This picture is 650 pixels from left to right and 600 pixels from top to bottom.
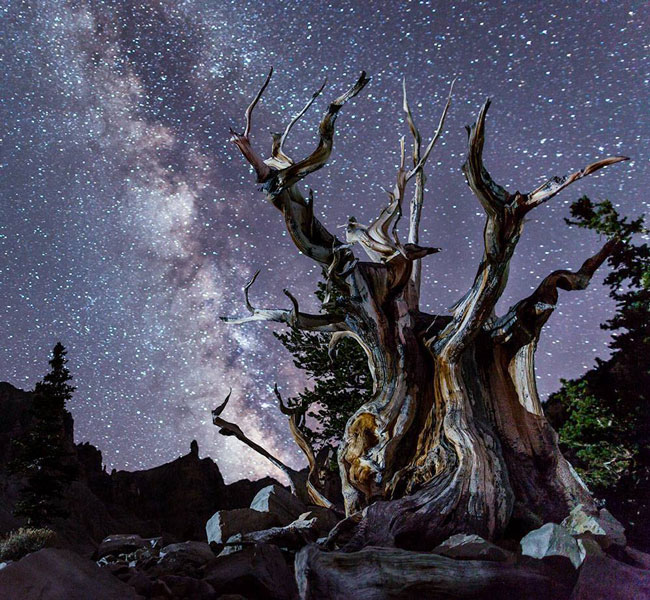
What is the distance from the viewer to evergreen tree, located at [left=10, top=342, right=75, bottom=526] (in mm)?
19016

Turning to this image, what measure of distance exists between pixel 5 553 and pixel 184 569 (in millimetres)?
8406

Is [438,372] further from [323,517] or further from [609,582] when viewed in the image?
[609,582]

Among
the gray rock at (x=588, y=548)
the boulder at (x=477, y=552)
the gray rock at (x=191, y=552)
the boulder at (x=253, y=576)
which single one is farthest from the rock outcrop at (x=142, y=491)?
the gray rock at (x=588, y=548)

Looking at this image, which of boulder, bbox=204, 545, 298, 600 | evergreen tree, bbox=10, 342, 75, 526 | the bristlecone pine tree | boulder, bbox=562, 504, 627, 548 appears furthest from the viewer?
evergreen tree, bbox=10, 342, 75, 526

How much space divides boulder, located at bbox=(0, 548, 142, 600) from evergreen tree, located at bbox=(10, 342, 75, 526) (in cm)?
1815

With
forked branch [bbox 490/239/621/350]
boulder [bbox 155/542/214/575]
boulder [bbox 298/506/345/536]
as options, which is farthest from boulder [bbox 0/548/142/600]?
forked branch [bbox 490/239/621/350]

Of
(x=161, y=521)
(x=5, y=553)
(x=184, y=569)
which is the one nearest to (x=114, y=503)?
(x=161, y=521)

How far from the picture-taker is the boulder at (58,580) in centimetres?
266

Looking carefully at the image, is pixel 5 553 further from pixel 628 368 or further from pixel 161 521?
pixel 161 521

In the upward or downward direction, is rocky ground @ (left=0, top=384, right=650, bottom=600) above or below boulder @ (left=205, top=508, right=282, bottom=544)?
below

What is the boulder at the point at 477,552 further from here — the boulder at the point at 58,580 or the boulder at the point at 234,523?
the boulder at the point at 234,523

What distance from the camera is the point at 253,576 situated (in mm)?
3410

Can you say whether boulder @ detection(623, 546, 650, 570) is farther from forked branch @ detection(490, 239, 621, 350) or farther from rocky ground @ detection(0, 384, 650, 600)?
forked branch @ detection(490, 239, 621, 350)

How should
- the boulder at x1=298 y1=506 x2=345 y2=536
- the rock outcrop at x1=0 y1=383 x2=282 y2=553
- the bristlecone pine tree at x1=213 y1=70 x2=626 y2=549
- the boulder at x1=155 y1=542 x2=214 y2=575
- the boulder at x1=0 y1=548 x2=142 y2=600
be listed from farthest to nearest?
1. the rock outcrop at x1=0 y1=383 x2=282 y2=553
2. the boulder at x1=298 y1=506 x2=345 y2=536
3. the bristlecone pine tree at x1=213 y1=70 x2=626 y2=549
4. the boulder at x1=155 y1=542 x2=214 y2=575
5. the boulder at x1=0 y1=548 x2=142 y2=600
